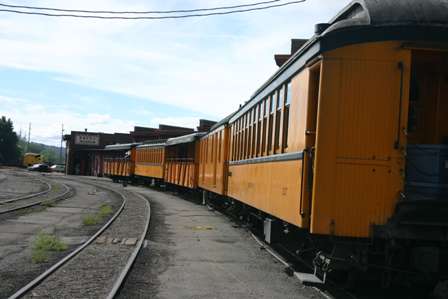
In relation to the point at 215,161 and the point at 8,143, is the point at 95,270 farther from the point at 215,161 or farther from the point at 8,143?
the point at 8,143

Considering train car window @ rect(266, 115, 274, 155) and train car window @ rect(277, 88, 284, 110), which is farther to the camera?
train car window @ rect(266, 115, 274, 155)

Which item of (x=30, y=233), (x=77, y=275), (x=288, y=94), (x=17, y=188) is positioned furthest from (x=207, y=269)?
(x=17, y=188)

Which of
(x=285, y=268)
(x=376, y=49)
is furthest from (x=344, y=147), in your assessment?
(x=285, y=268)

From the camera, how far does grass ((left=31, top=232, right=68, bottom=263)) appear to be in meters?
10.8

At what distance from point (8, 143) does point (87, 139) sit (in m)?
29.8

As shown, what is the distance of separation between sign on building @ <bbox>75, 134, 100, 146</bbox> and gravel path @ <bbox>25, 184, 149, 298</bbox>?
73.8 metres

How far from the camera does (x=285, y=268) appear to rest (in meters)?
10.3

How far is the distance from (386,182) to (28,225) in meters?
11.8

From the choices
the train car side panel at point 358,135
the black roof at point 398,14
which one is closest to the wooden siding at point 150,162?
the black roof at point 398,14

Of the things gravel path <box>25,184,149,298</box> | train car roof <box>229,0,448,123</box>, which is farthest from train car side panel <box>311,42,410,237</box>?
gravel path <box>25,184,149,298</box>

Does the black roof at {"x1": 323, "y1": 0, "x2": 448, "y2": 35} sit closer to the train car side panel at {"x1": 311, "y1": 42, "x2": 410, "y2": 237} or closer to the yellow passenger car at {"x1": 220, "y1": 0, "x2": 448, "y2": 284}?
the yellow passenger car at {"x1": 220, "y1": 0, "x2": 448, "y2": 284}

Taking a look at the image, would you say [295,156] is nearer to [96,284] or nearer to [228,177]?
[96,284]

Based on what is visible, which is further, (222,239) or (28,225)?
(28,225)

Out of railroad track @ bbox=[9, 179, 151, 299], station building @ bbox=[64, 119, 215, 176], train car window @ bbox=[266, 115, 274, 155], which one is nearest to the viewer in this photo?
railroad track @ bbox=[9, 179, 151, 299]
